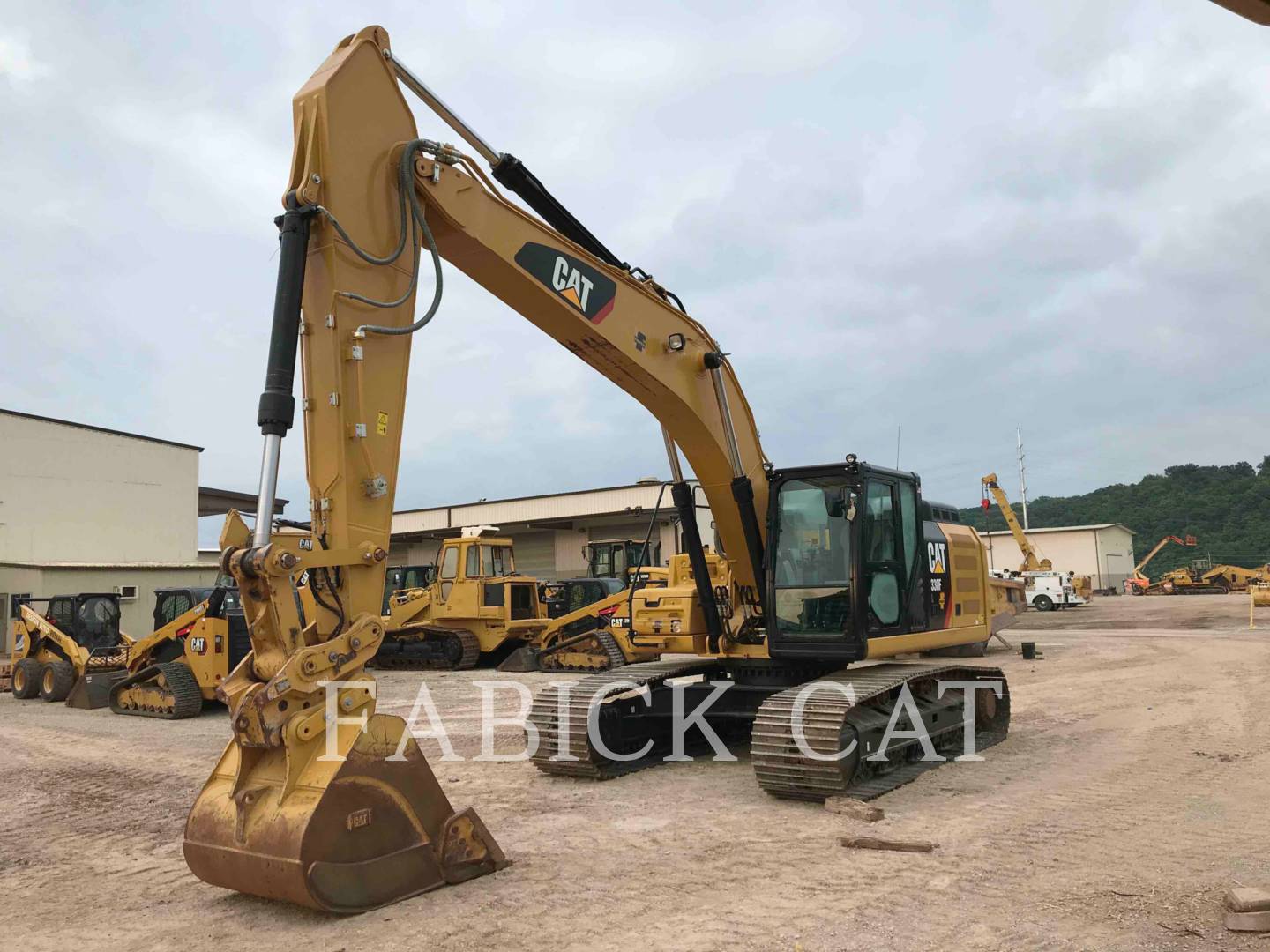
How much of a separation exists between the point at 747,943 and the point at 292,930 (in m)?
2.05

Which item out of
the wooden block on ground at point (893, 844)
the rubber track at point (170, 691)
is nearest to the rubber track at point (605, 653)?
the rubber track at point (170, 691)

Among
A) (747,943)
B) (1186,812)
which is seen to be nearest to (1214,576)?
(1186,812)

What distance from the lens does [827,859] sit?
5684 millimetres

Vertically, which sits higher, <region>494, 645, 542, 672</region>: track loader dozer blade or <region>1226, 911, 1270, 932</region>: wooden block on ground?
<region>494, 645, 542, 672</region>: track loader dozer blade

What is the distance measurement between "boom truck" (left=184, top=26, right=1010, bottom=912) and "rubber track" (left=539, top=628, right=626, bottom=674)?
8.22 m

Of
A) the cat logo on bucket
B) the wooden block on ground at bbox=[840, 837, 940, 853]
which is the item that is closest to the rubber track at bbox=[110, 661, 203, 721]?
the cat logo on bucket

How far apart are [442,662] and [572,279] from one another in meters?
14.1

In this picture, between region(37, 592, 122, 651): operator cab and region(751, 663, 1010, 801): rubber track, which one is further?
region(37, 592, 122, 651): operator cab

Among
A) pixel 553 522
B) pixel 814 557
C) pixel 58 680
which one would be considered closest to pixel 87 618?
pixel 58 680

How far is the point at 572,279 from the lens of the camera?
21.7 ft

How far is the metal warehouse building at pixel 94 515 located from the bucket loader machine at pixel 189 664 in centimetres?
1512

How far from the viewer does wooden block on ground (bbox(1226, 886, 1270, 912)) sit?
173 inches

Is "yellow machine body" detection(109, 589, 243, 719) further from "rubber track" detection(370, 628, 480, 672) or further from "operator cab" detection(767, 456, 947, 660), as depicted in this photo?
"operator cab" detection(767, 456, 947, 660)

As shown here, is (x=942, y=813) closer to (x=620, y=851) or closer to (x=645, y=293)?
(x=620, y=851)
